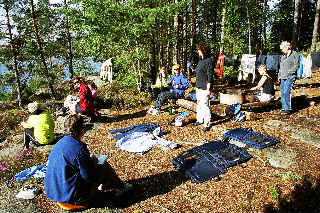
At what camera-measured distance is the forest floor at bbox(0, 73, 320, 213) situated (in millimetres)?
4145

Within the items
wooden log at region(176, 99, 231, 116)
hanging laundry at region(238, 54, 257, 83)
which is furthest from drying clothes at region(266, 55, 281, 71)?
wooden log at region(176, 99, 231, 116)

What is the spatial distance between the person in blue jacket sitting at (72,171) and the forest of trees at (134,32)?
6.56 meters

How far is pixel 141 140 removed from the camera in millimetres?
6691

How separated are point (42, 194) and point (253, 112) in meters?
6.08

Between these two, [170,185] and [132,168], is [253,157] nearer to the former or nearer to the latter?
[170,185]

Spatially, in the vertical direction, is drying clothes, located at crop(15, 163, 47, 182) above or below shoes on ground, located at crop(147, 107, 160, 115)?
below

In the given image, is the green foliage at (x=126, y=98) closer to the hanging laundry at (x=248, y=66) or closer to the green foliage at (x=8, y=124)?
the green foliage at (x=8, y=124)

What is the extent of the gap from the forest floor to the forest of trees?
457 cm

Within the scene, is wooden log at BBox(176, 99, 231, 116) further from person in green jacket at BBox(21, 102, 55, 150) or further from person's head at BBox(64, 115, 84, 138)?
person's head at BBox(64, 115, 84, 138)

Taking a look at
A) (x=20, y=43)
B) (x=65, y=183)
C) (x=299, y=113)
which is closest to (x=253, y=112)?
(x=299, y=113)

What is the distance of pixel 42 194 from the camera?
16.1 ft

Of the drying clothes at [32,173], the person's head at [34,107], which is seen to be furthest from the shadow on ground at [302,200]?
the person's head at [34,107]

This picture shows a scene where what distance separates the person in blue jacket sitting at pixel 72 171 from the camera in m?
3.35

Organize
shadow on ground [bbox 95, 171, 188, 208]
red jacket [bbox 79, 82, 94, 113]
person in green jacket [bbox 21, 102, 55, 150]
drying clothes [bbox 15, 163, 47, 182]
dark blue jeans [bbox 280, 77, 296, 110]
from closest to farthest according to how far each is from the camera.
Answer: shadow on ground [bbox 95, 171, 188, 208]
drying clothes [bbox 15, 163, 47, 182]
person in green jacket [bbox 21, 102, 55, 150]
dark blue jeans [bbox 280, 77, 296, 110]
red jacket [bbox 79, 82, 94, 113]
